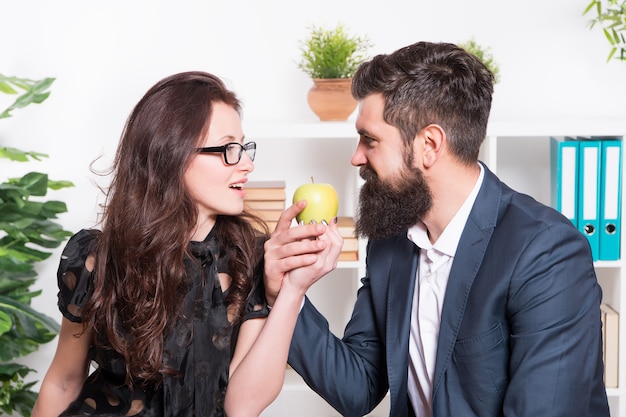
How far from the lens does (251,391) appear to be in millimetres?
2051

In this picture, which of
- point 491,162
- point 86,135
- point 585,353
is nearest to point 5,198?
point 86,135

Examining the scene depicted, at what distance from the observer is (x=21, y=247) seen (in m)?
3.43

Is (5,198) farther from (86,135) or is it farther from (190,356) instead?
(190,356)

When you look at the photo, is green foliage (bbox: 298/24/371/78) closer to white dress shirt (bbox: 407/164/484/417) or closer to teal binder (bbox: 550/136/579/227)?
teal binder (bbox: 550/136/579/227)

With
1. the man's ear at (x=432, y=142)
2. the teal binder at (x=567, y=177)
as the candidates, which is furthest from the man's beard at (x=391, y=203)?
the teal binder at (x=567, y=177)

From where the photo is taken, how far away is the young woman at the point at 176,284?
2.04 m

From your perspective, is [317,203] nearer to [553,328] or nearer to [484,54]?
[553,328]

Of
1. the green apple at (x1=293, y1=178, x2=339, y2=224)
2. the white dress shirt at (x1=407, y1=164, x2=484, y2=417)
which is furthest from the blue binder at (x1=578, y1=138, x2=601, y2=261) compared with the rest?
the green apple at (x1=293, y1=178, x2=339, y2=224)

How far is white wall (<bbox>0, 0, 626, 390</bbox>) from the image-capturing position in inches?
144

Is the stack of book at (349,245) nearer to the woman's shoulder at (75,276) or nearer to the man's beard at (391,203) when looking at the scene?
the man's beard at (391,203)

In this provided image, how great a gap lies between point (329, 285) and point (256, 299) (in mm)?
1768

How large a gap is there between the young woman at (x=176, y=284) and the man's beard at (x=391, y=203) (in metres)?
0.18

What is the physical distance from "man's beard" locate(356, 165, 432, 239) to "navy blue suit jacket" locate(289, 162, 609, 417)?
117 millimetres

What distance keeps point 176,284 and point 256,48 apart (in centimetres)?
180
